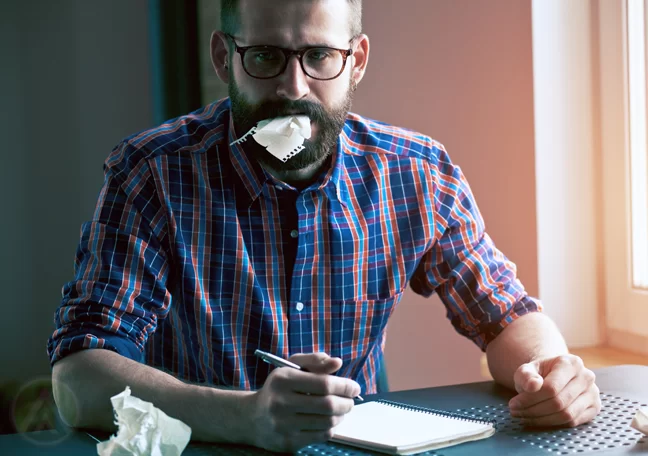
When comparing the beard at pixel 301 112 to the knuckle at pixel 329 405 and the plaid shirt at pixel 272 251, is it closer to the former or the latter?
the plaid shirt at pixel 272 251

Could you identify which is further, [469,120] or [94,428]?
[469,120]

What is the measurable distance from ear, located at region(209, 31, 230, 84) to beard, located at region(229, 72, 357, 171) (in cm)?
10

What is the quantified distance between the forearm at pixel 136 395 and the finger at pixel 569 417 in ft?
1.26

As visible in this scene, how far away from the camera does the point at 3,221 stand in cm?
264

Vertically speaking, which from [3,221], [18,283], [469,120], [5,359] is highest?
[469,120]

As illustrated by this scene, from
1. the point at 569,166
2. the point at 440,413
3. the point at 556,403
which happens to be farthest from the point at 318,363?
the point at 569,166

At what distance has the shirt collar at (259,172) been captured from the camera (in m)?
1.43

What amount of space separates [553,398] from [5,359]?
7.25ft

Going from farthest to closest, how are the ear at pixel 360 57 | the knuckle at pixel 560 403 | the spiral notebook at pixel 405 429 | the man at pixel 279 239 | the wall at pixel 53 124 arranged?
the wall at pixel 53 124 < the ear at pixel 360 57 < the man at pixel 279 239 < the knuckle at pixel 560 403 < the spiral notebook at pixel 405 429

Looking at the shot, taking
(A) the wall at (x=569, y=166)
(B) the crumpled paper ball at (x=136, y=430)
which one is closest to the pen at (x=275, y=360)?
(B) the crumpled paper ball at (x=136, y=430)

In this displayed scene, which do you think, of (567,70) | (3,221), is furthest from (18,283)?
(567,70)

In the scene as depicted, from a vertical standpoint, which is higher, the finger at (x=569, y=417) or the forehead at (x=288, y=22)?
the forehead at (x=288, y=22)

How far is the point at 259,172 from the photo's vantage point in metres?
1.43

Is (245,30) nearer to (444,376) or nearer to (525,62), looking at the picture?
(525,62)
